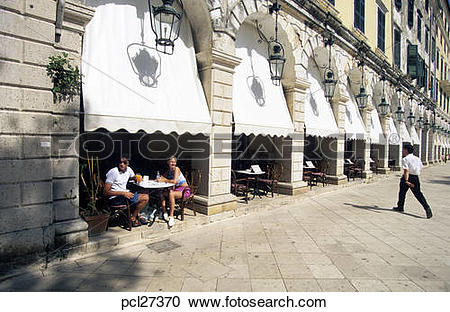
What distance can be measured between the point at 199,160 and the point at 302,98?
4.41 meters

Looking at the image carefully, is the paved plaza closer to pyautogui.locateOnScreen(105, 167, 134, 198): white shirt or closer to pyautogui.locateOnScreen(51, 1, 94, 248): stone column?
pyautogui.locateOnScreen(51, 1, 94, 248): stone column

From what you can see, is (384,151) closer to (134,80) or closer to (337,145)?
(337,145)

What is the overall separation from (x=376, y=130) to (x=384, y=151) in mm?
2791

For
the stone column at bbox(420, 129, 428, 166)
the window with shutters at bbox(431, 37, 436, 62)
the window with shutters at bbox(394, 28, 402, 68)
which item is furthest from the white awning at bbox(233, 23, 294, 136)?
the window with shutters at bbox(431, 37, 436, 62)

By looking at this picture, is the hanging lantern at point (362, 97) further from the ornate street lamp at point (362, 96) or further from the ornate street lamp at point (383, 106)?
the ornate street lamp at point (383, 106)

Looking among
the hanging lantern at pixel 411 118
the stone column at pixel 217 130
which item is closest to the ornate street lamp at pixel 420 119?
the hanging lantern at pixel 411 118

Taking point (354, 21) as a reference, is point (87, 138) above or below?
below

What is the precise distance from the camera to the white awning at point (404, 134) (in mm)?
17484

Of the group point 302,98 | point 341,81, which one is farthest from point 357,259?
point 341,81

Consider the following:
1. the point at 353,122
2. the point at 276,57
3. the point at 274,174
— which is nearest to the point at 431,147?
the point at 353,122

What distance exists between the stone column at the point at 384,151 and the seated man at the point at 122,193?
14.5 meters

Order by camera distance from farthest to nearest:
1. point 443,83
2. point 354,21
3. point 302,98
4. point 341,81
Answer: point 443,83 → point 354,21 → point 341,81 → point 302,98

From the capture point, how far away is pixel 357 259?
399cm

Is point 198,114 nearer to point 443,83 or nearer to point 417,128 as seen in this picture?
point 417,128
